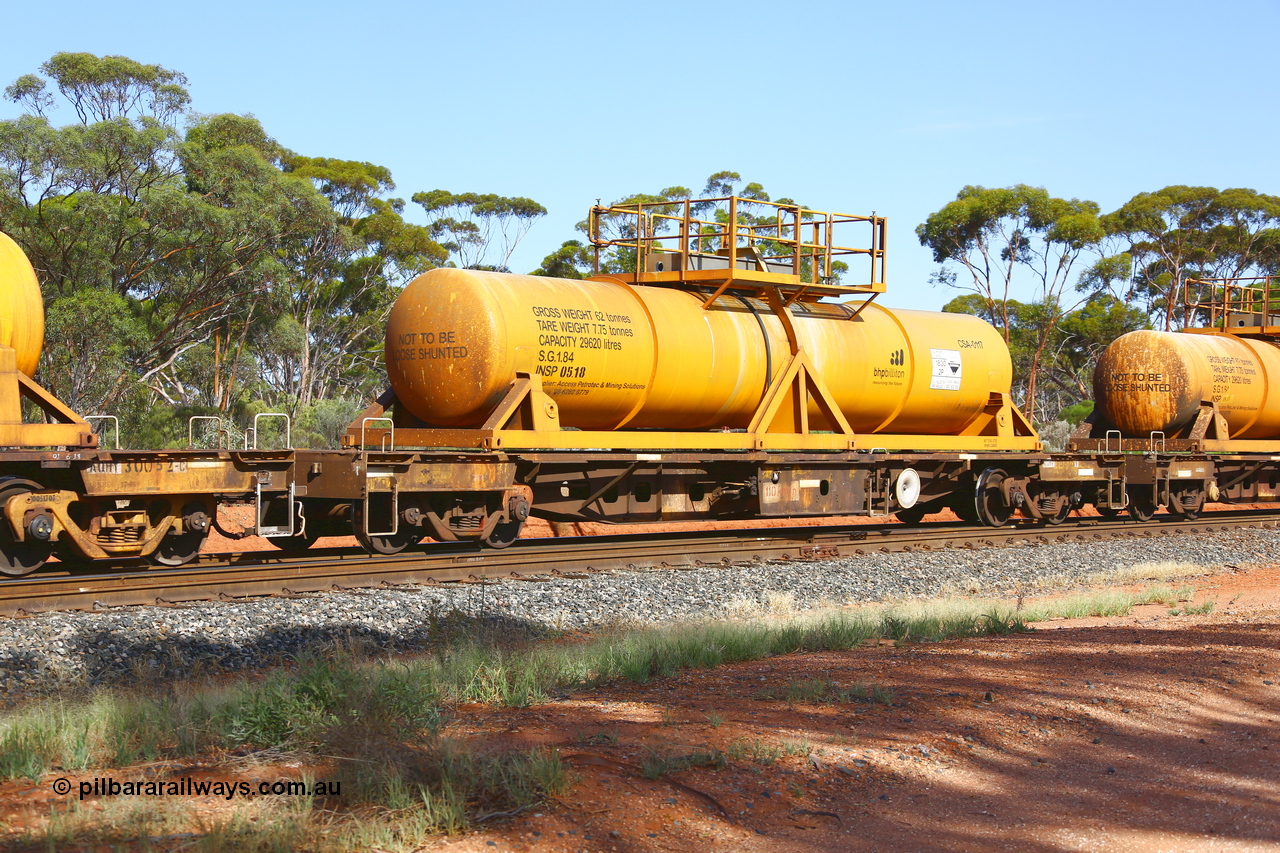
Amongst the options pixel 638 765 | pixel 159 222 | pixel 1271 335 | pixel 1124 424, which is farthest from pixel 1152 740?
pixel 159 222

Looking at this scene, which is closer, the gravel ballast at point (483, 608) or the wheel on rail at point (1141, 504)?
the gravel ballast at point (483, 608)

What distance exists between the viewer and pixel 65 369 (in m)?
29.5

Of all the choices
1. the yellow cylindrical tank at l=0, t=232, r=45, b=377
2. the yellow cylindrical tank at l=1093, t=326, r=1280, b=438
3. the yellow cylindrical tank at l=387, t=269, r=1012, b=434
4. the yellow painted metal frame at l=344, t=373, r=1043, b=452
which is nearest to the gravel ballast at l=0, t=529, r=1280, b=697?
the yellow painted metal frame at l=344, t=373, r=1043, b=452

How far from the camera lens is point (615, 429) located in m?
15.4

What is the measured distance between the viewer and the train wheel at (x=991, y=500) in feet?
64.2

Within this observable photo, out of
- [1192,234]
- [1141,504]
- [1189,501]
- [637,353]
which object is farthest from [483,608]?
[1192,234]

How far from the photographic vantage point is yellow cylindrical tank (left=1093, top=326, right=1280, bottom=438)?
2270 centimetres

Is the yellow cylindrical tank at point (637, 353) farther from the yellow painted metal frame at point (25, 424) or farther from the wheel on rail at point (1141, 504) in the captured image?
the wheel on rail at point (1141, 504)

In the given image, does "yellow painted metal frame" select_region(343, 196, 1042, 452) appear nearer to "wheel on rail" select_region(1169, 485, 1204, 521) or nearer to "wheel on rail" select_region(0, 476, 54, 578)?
"wheel on rail" select_region(0, 476, 54, 578)

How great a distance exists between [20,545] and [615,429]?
724 centimetres

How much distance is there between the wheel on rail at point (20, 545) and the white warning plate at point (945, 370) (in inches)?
511

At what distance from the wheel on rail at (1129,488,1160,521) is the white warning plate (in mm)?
6266

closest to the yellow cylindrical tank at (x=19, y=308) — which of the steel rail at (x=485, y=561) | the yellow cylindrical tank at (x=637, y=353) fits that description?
the steel rail at (x=485, y=561)

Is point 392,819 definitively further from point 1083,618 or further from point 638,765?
point 1083,618
